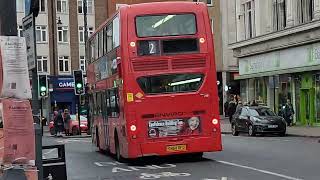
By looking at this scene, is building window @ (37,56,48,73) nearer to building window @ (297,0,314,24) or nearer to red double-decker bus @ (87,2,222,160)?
building window @ (297,0,314,24)

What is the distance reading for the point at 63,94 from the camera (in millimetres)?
59125

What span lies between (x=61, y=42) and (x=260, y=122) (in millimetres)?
31363

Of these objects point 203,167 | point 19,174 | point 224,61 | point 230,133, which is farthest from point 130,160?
point 224,61

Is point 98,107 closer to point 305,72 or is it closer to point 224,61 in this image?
point 305,72

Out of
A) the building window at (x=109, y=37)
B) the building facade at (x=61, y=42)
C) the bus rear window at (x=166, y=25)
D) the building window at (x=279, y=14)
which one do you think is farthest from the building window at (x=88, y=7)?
the bus rear window at (x=166, y=25)

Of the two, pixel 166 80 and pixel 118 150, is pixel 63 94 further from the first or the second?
pixel 166 80

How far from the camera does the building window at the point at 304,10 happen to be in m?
34.8

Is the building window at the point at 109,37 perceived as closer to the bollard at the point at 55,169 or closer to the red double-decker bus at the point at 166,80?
the red double-decker bus at the point at 166,80

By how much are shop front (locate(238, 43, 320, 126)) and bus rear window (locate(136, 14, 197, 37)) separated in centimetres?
1749

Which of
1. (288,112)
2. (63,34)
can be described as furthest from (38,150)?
(63,34)

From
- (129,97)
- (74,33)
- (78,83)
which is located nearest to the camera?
(129,97)

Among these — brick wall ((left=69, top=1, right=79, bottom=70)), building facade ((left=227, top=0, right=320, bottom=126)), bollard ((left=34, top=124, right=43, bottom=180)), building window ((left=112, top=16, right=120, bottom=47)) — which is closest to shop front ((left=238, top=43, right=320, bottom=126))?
building facade ((left=227, top=0, right=320, bottom=126))

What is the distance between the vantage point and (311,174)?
43.8 feet

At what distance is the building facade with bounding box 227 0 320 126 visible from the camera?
34125 mm
